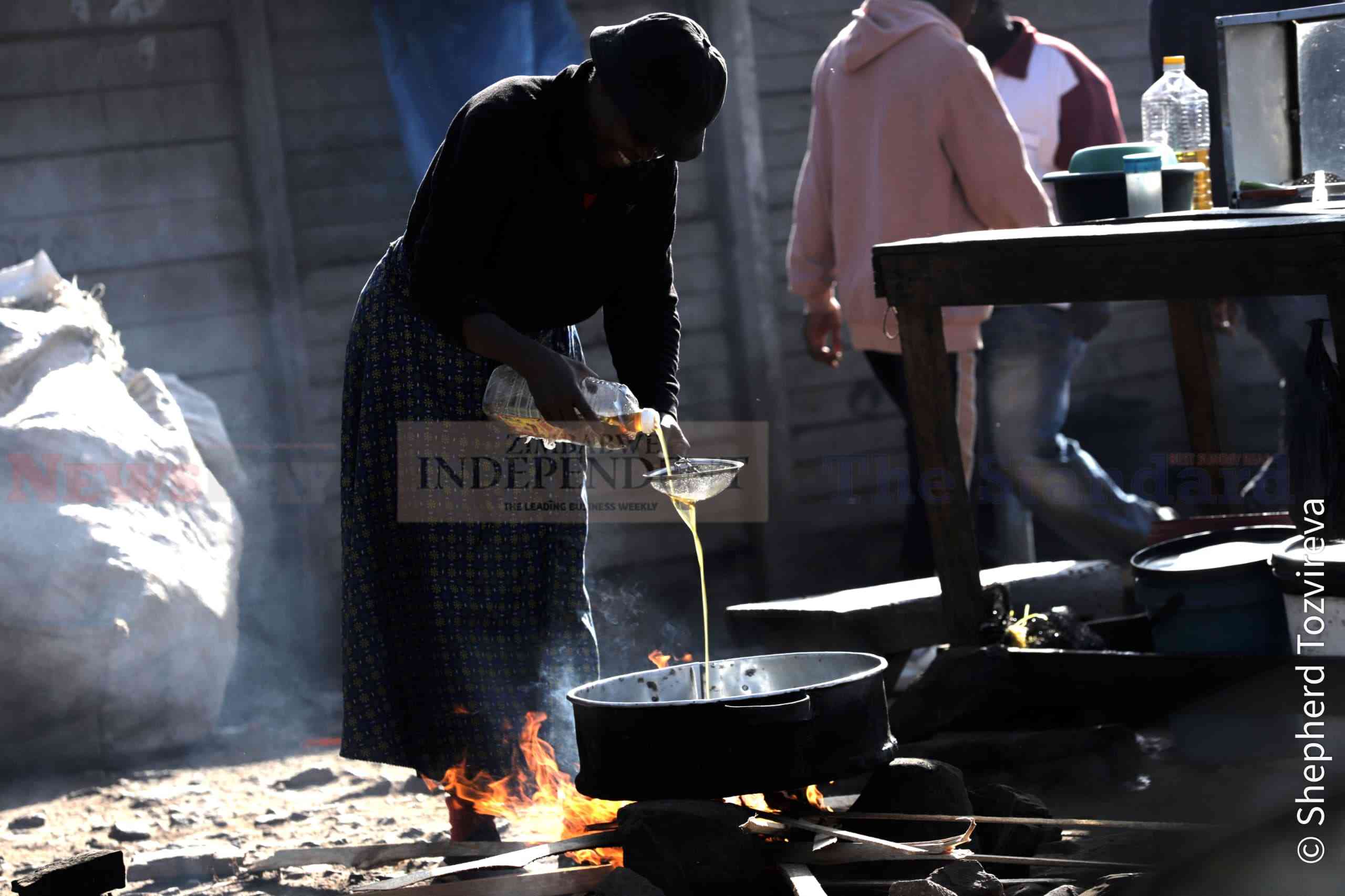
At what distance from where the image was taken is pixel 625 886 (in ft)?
9.48

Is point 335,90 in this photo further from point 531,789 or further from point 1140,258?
point 1140,258

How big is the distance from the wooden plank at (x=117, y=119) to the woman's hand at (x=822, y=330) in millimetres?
2415

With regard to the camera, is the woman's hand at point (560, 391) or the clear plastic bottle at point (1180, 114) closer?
the woman's hand at point (560, 391)

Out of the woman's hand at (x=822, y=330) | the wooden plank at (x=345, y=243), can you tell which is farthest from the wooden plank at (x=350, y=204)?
the woman's hand at (x=822, y=330)

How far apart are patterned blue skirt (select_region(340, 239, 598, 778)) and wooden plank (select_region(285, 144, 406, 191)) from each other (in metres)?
2.65

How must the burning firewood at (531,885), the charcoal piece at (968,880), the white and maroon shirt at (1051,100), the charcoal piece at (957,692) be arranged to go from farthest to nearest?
the white and maroon shirt at (1051,100) < the charcoal piece at (957,692) < the burning firewood at (531,885) < the charcoal piece at (968,880)

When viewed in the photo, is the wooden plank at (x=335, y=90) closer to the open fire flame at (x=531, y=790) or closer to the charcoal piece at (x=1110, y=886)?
the open fire flame at (x=531, y=790)

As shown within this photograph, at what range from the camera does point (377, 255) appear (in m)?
6.30

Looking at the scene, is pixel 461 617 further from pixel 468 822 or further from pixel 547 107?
pixel 547 107

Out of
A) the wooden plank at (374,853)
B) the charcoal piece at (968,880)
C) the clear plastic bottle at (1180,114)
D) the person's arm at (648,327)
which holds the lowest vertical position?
the wooden plank at (374,853)

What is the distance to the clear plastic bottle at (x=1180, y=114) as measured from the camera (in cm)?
471

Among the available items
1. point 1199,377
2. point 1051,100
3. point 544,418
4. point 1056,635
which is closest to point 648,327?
point 544,418

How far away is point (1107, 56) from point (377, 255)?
3.88 m

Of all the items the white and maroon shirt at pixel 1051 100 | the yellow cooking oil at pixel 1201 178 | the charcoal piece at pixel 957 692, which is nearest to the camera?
the charcoal piece at pixel 957 692
